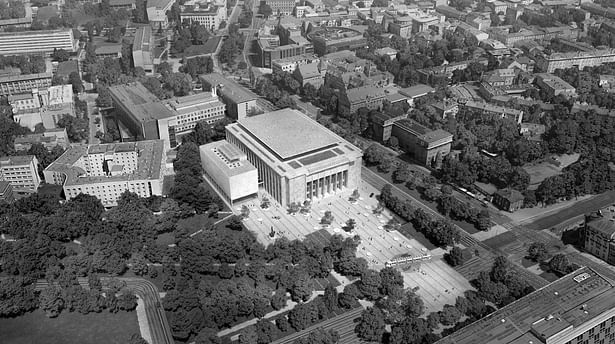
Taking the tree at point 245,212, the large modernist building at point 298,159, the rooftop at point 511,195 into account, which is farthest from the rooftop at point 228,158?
the rooftop at point 511,195

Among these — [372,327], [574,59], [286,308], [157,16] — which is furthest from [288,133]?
[157,16]

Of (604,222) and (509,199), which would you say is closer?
(604,222)

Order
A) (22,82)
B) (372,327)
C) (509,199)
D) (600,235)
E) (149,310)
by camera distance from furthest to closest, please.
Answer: (22,82)
(509,199)
(600,235)
(149,310)
(372,327)

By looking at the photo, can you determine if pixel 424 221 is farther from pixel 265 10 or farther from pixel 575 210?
→ pixel 265 10

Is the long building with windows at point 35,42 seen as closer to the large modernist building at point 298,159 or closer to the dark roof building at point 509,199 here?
the large modernist building at point 298,159

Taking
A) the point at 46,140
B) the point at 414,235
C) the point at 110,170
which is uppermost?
the point at 46,140

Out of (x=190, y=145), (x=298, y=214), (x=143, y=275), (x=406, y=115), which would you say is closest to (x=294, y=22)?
(x=406, y=115)

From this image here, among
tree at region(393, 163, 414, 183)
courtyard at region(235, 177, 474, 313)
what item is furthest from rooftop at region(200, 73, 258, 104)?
tree at region(393, 163, 414, 183)

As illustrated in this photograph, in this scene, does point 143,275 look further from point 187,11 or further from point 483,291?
point 187,11
